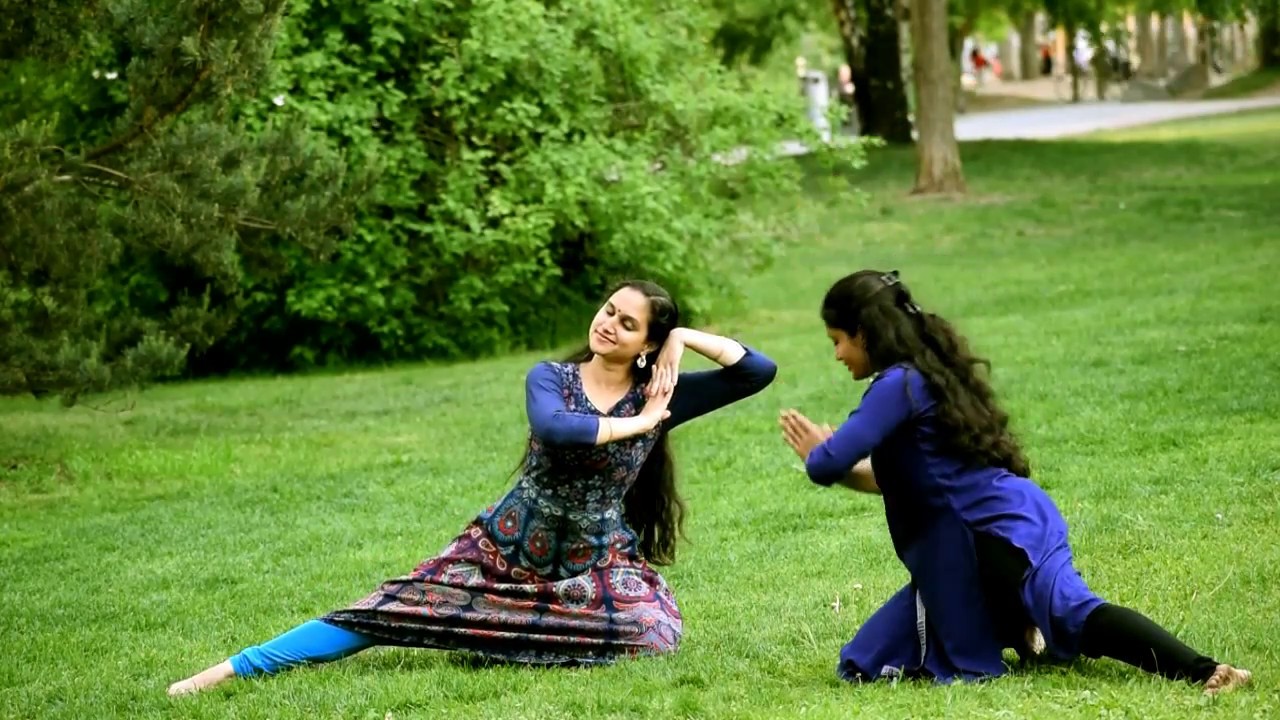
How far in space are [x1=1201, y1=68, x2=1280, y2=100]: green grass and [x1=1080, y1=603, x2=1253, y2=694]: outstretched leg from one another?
4685cm

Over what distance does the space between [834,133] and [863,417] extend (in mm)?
13219

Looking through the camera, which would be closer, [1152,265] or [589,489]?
[589,489]

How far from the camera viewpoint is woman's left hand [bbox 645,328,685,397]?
20.2ft

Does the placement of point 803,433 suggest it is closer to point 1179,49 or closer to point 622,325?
point 622,325

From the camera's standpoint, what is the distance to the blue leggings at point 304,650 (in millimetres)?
6297

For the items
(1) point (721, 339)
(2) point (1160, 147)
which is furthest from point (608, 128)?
(2) point (1160, 147)

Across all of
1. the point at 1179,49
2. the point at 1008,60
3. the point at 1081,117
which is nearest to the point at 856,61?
the point at 1081,117

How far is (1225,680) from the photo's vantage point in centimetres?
520

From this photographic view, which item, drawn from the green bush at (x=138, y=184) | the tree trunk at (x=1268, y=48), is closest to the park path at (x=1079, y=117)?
the tree trunk at (x=1268, y=48)

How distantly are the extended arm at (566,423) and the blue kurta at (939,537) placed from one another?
0.75 meters

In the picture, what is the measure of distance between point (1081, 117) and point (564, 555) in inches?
1653

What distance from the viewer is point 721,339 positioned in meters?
6.32

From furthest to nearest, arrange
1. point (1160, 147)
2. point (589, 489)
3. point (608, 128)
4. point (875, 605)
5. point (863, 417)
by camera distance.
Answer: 1. point (1160, 147)
2. point (608, 128)
3. point (875, 605)
4. point (589, 489)
5. point (863, 417)

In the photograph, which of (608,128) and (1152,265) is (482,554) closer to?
(608,128)
